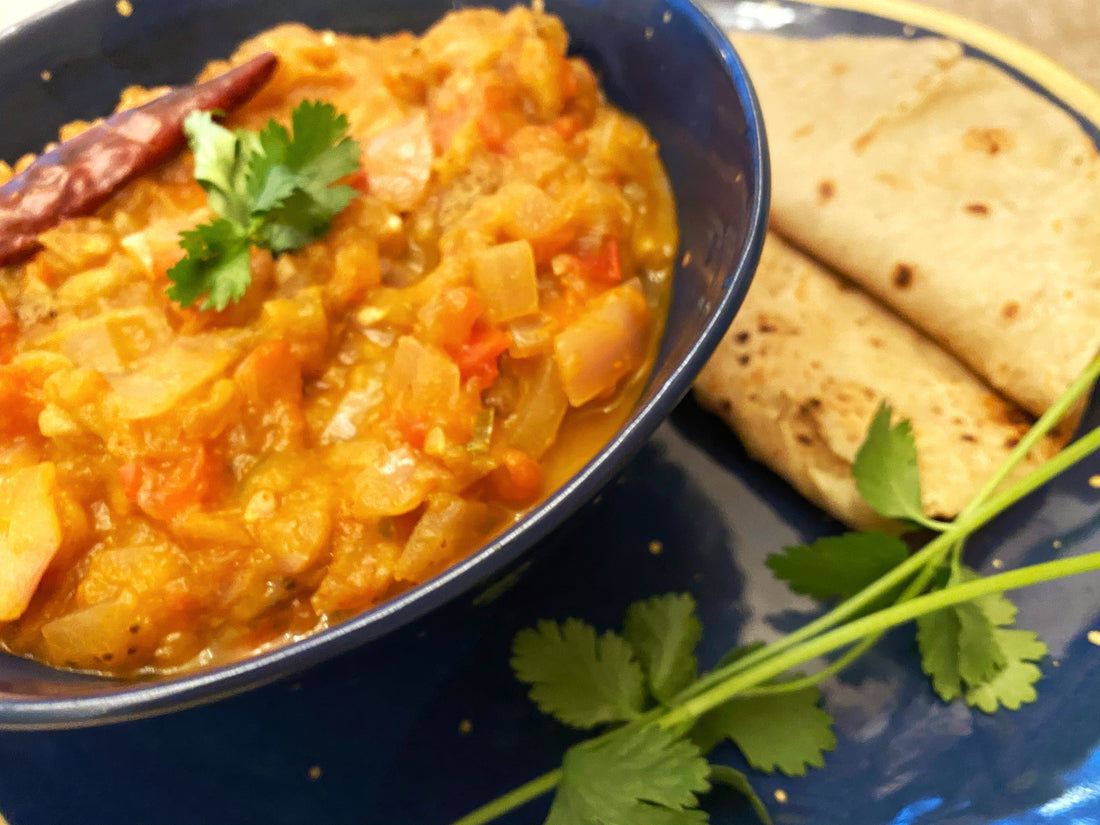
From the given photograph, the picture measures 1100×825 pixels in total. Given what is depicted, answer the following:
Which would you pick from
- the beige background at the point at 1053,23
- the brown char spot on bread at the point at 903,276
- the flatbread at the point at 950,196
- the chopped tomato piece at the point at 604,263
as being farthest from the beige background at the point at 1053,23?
the chopped tomato piece at the point at 604,263

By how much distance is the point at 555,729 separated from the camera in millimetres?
1670

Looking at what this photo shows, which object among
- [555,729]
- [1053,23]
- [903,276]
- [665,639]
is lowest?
[555,729]

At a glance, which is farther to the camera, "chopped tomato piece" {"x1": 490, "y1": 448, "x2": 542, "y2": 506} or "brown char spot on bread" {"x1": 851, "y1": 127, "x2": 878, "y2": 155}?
"brown char spot on bread" {"x1": 851, "y1": 127, "x2": 878, "y2": 155}

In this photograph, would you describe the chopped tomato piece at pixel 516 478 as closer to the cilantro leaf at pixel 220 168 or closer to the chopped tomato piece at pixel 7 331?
the cilantro leaf at pixel 220 168

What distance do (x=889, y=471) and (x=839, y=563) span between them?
8.7 inches

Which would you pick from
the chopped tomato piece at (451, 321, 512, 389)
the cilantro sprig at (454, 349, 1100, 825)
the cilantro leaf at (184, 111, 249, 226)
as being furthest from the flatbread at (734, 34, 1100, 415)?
the cilantro leaf at (184, 111, 249, 226)

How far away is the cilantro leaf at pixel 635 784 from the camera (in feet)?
4.69

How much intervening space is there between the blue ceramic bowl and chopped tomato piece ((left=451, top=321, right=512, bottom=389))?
32 cm

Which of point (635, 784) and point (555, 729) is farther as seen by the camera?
point (555, 729)

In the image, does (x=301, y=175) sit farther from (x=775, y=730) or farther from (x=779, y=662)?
(x=775, y=730)

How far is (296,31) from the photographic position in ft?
→ 7.21

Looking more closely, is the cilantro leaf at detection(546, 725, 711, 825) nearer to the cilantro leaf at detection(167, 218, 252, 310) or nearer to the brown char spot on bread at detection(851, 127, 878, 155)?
the cilantro leaf at detection(167, 218, 252, 310)

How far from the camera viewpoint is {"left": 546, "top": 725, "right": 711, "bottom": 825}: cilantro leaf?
4.69 ft

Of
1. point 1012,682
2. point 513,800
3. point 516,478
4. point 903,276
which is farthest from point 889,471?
point 513,800
